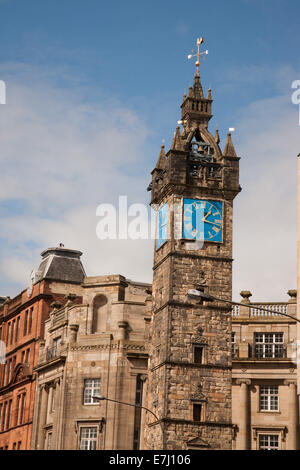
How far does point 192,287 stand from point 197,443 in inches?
427

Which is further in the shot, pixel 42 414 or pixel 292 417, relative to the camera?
pixel 42 414

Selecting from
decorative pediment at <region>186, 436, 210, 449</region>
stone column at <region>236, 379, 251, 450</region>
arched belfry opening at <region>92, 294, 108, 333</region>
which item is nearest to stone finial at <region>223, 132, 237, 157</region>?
arched belfry opening at <region>92, 294, 108, 333</region>

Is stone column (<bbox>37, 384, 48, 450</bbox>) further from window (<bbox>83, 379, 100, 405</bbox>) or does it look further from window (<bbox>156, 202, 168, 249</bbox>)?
window (<bbox>156, 202, 168, 249</bbox>)

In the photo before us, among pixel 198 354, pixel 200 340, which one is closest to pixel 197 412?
pixel 198 354

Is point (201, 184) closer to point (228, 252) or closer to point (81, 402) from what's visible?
point (228, 252)

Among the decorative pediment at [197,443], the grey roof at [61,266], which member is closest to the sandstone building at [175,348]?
the decorative pediment at [197,443]

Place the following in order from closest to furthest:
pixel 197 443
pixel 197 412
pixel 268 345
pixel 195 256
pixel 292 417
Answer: pixel 197 443 → pixel 197 412 → pixel 195 256 → pixel 292 417 → pixel 268 345

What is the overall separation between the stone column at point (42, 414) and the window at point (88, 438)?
262 inches

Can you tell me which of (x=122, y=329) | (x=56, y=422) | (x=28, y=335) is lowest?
(x=56, y=422)

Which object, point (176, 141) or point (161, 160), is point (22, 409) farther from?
point (176, 141)

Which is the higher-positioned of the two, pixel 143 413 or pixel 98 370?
pixel 98 370

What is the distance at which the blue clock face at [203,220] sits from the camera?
7094 cm

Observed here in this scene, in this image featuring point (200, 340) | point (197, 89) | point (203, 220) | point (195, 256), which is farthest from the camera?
point (197, 89)

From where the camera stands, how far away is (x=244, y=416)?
78.4 m
